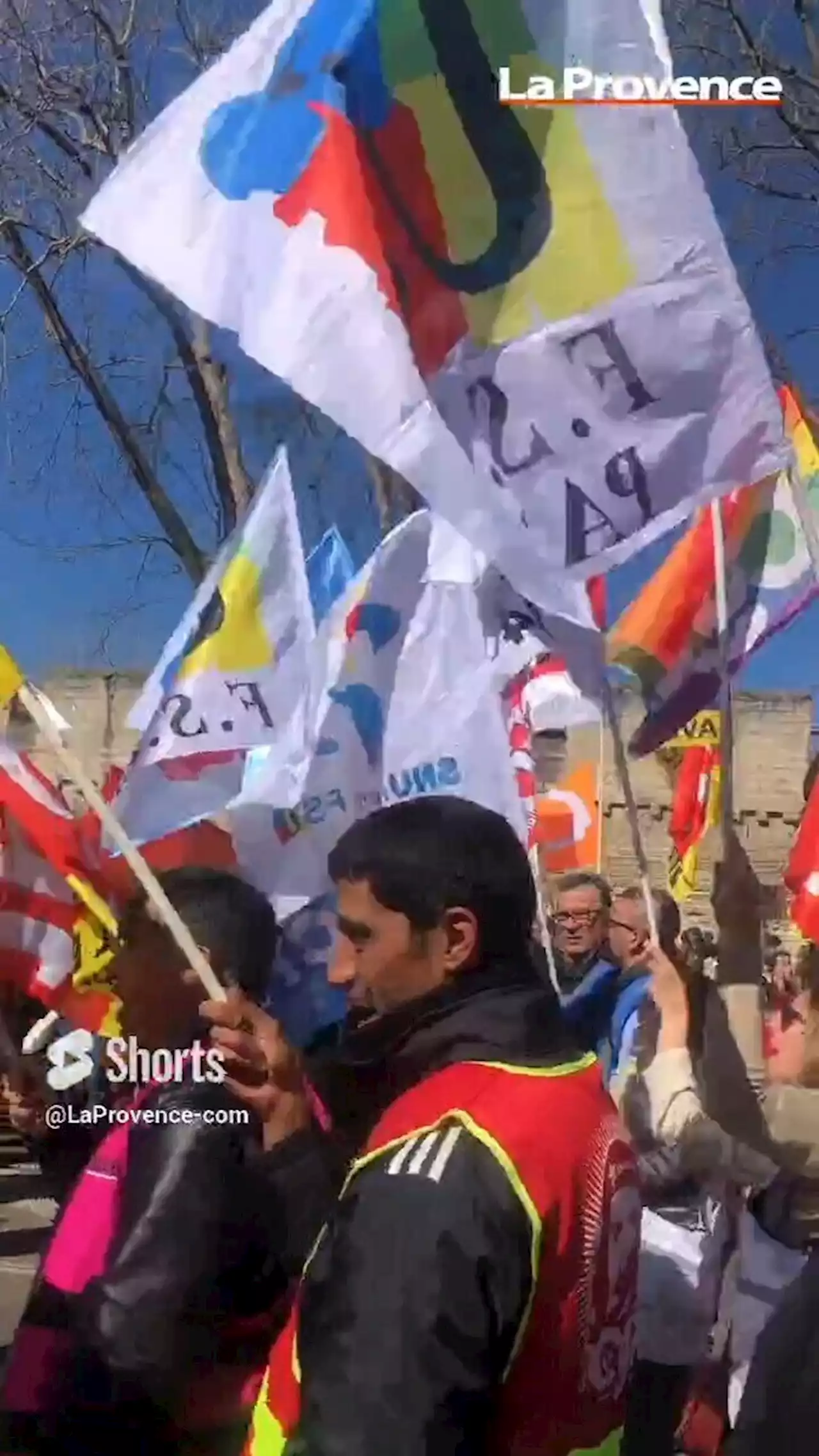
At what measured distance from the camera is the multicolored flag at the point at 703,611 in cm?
268

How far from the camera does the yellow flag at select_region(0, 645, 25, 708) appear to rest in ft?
7.47

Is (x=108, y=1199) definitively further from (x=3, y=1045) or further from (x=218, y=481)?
(x=218, y=481)

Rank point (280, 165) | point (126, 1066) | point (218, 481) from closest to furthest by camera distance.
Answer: point (280, 165) → point (126, 1066) → point (218, 481)

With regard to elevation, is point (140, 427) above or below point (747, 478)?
above

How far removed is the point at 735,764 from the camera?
8.40 ft

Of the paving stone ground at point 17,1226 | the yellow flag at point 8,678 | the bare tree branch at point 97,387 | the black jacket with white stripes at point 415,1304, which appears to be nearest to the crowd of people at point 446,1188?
the black jacket with white stripes at point 415,1304

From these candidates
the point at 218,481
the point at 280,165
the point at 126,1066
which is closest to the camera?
the point at 280,165

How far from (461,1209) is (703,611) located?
4.71 ft

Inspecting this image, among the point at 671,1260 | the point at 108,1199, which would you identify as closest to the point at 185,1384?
the point at 108,1199

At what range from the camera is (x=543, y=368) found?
93.1 inches

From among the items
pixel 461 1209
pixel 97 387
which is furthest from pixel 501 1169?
pixel 97 387

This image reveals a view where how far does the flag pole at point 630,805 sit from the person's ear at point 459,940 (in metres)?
0.77

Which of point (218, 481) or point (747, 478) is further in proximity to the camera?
point (218, 481)

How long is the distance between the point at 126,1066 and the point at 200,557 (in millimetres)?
850
